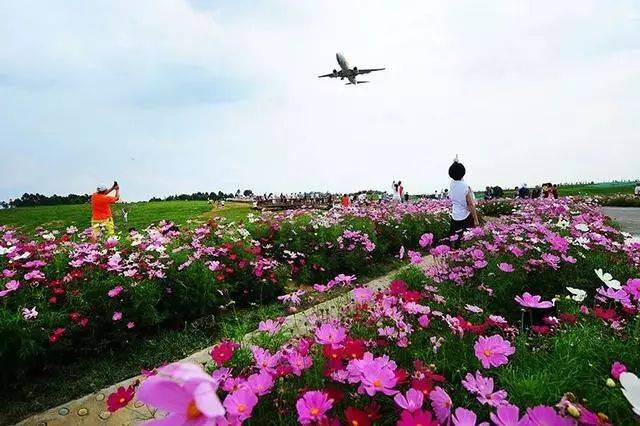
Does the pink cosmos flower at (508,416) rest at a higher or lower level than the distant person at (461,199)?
lower

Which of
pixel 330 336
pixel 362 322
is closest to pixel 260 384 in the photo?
pixel 330 336

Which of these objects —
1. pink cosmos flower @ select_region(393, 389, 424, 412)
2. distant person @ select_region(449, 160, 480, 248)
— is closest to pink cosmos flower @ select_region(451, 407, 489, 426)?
pink cosmos flower @ select_region(393, 389, 424, 412)

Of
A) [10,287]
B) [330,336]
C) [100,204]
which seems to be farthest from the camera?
[100,204]

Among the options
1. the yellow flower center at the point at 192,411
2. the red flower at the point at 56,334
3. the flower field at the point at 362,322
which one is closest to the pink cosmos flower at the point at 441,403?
the flower field at the point at 362,322

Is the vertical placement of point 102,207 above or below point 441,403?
above

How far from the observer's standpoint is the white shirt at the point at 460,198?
6.30 m

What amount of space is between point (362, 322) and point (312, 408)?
49.5 inches

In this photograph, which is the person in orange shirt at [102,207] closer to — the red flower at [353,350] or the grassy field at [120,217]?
the grassy field at [120,217]

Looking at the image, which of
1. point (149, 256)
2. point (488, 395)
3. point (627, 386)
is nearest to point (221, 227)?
point (149, 256)

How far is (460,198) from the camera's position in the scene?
250 inches

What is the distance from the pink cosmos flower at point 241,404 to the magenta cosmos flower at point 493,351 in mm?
769

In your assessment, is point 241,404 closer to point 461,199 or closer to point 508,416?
point 508,416

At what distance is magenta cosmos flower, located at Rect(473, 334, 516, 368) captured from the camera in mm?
1463

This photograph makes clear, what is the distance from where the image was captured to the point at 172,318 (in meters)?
4.99
